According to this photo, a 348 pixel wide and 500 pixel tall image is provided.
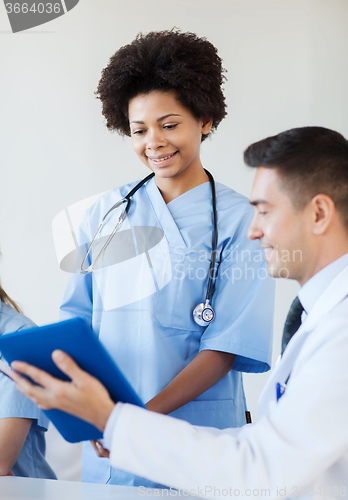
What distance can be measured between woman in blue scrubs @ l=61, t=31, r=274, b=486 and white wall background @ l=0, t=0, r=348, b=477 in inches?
34.2

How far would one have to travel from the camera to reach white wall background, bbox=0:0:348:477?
2.08m

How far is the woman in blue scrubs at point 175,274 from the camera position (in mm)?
1128

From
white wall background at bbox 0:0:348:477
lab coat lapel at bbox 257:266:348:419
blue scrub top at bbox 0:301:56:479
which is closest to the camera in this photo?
lab coat lapel at bbox 257:266:348:419

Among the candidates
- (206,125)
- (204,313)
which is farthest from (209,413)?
(206,125)

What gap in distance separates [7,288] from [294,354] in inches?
67.8

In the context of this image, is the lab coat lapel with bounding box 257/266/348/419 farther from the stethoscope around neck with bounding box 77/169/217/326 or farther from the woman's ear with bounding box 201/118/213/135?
the woman's ear with bounding box 201/118/213/135

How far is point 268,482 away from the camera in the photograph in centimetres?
60

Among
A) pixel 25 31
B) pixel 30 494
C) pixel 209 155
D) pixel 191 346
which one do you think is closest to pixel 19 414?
pixel 30 494

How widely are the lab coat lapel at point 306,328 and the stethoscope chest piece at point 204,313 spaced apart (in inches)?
11.9

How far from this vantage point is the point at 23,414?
43.3 inches

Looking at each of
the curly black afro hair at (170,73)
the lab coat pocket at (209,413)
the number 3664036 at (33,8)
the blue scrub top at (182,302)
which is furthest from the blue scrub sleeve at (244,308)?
the number 3664036 at (33,8)

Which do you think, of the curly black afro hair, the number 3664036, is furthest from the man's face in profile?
the number 3664036

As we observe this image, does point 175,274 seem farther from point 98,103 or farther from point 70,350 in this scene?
point 98,103

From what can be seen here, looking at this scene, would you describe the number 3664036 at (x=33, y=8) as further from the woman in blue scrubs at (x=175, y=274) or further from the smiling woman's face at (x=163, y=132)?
the smiling woman's face at (x=163, y=132)
